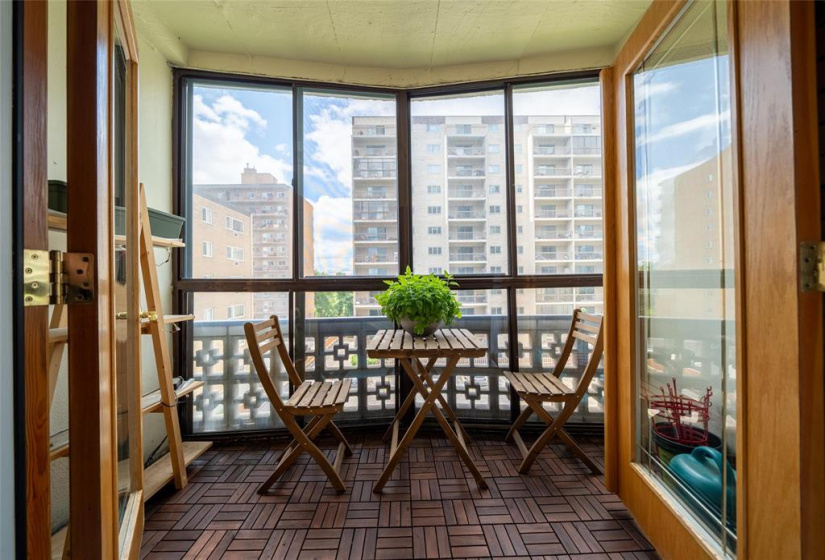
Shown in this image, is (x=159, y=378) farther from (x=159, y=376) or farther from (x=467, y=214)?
(x=467, y=214)

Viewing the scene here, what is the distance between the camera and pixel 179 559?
151cm

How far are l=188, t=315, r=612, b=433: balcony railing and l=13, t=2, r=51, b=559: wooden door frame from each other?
6.41 ft

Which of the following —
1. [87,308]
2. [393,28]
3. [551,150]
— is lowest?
[87,308]

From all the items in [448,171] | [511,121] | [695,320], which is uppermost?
[511,121]

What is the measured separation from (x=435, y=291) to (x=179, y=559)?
173 cm

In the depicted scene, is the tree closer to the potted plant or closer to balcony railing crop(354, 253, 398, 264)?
balcony railing crop(354, 253, 398, 264)

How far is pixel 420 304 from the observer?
2.10m

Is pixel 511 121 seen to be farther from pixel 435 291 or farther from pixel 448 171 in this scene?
pixel 435 291

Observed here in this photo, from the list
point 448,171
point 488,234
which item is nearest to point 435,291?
point 488,234

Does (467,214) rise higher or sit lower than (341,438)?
higher

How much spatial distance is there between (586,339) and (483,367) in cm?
80

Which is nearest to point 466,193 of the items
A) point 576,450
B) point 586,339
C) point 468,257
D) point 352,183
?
point 468,257

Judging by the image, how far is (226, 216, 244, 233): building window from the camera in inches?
104

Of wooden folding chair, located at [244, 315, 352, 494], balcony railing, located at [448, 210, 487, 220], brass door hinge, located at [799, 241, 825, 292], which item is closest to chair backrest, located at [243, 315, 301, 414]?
wooden folding chair, located at [244, 315, 352, 494]
